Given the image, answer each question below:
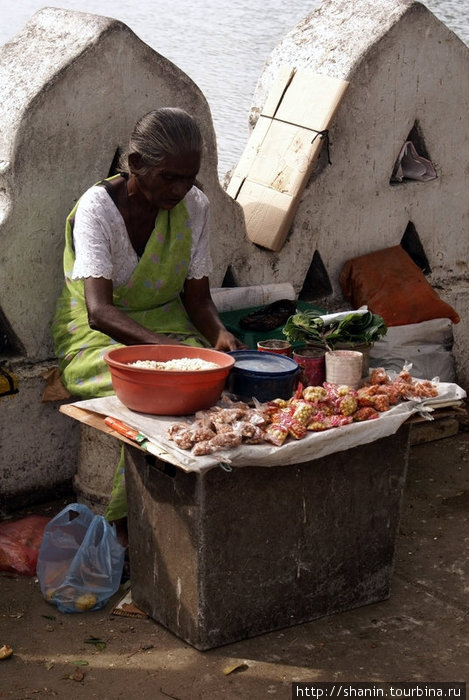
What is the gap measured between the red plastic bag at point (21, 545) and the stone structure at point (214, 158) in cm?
28

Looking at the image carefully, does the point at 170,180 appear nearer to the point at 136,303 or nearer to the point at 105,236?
the point at 105,236

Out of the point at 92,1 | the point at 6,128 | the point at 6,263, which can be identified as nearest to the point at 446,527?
the point at 6,263

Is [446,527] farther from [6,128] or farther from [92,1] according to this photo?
[92,1]

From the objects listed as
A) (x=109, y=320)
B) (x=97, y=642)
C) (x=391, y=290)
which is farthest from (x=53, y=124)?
(x=97, y=642)

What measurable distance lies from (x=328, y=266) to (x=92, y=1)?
3053 millimetres

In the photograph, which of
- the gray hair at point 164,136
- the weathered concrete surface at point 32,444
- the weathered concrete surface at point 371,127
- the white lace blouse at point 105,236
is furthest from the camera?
the weathered concrete surface at point 371,127

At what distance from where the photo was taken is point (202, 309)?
159 inches

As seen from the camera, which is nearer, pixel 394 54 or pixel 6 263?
pixel 6 263

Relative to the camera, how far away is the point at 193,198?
3986 millimetres

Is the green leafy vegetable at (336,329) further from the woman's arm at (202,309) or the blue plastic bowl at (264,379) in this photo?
the woman's arm at (202,309)

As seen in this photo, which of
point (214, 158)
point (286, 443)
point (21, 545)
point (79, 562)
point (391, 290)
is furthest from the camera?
point (391, 290)

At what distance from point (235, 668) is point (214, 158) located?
2.21m

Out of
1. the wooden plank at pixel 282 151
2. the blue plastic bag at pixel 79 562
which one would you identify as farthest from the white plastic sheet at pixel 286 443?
the wooden plank at pixel 282 151

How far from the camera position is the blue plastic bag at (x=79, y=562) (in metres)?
3.51
